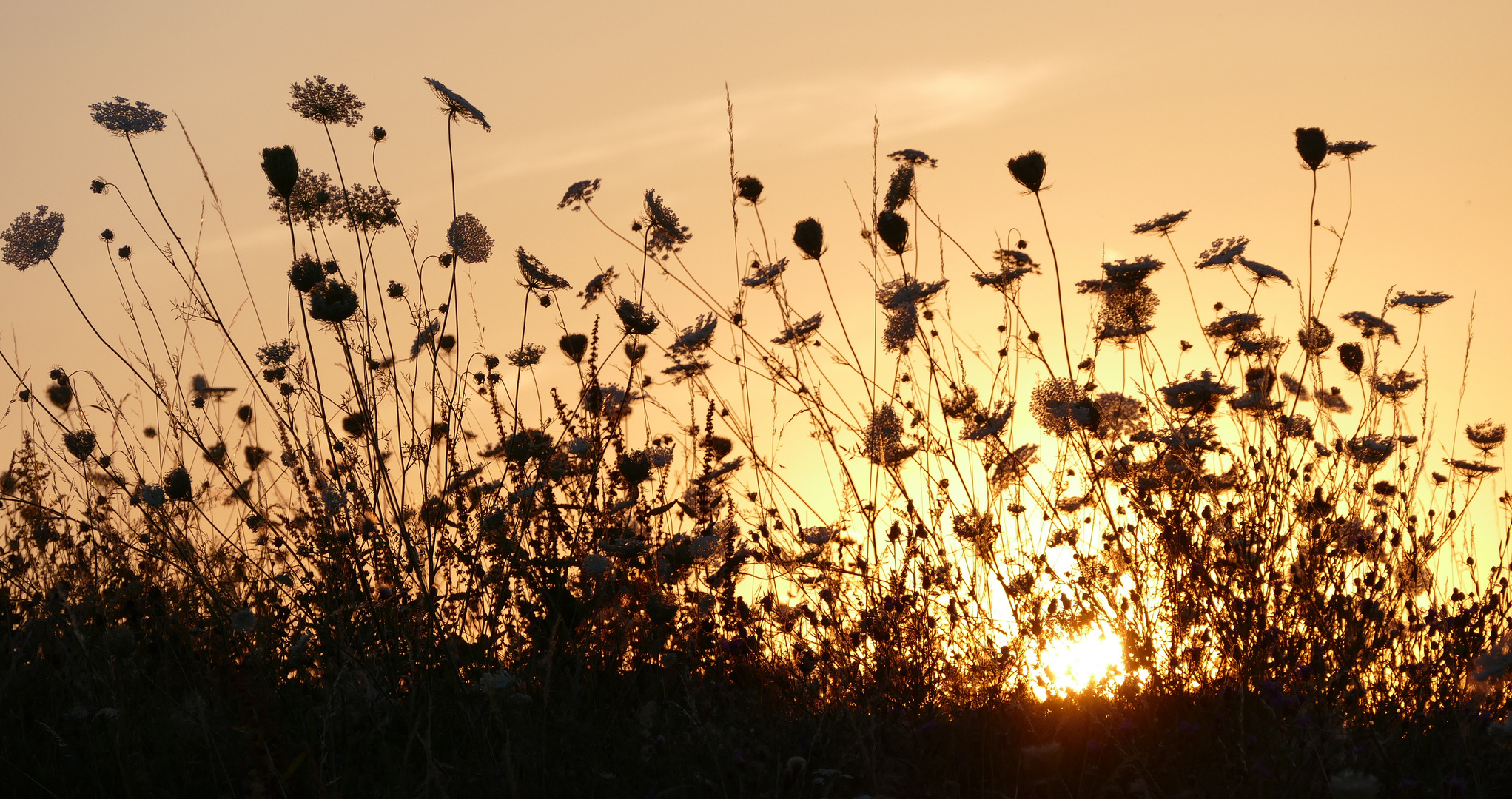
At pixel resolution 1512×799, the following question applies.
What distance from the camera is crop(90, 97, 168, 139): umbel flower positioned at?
363 cm

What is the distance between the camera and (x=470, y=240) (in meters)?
3.90

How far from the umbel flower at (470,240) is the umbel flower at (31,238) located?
4.32ft

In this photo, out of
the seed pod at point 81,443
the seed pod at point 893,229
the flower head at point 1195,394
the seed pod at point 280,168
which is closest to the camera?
the seed pod at point 280,168

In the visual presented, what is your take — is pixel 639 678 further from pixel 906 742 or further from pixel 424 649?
pixel 906 742

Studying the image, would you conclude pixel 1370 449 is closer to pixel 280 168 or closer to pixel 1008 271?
pixel 1008 271

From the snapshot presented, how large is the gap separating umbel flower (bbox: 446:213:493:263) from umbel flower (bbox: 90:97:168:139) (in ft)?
3.24

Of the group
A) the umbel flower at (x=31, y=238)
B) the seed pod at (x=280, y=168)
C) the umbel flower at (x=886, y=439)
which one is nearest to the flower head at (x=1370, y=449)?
the umbel flower at (x=886, y=439)

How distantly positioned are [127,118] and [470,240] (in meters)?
1.14

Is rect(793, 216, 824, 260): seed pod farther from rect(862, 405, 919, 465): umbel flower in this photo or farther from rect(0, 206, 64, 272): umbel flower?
rect(0, 206, 64, 272): umbel flower

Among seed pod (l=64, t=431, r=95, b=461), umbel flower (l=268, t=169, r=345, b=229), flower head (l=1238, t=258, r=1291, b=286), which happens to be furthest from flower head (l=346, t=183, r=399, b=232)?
flower head (l=1238, t=258, r=1291, b=286)

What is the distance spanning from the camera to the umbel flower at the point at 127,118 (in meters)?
3.63

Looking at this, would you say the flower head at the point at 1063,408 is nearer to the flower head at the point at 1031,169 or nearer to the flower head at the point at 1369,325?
the flower head at the point at 1031,169

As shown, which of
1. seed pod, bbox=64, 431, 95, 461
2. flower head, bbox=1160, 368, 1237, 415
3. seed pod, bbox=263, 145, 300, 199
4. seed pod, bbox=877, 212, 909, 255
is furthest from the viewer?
seed pod, bbox=64, 431, 95, 461

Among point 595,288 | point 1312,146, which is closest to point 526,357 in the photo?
point 595,288
